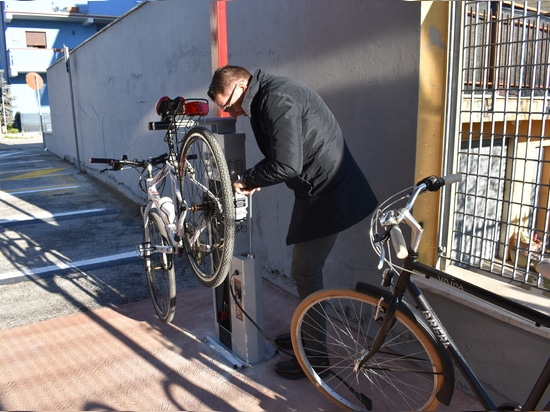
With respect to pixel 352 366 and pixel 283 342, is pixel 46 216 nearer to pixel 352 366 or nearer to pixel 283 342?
pixel 283 342

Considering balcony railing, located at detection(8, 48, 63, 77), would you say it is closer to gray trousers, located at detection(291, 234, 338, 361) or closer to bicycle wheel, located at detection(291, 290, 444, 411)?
gray trousers, located at detection(291, 234, 338, 361)

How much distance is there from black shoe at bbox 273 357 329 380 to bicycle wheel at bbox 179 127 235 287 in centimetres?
69

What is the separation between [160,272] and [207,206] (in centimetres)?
127

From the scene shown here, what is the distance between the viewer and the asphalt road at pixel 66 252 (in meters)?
4.27

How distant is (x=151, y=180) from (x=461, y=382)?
2.46 meters

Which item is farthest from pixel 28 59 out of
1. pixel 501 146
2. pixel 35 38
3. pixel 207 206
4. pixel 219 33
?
pixel 501 146

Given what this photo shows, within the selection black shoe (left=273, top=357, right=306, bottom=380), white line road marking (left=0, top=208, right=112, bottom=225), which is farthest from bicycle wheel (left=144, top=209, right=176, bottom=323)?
white line road marking (left=0, top=208, right=112, bottom=225)

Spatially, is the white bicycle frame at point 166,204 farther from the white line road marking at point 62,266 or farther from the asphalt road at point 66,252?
the white line road marking at point 62,266

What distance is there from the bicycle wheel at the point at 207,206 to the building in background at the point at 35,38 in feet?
87.8

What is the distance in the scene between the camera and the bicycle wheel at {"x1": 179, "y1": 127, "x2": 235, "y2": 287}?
2.58 meters

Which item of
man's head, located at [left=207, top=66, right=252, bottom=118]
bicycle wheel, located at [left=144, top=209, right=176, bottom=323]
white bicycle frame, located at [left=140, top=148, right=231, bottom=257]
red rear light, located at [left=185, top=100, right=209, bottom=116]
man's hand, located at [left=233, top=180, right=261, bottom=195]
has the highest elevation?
man's head, located at [left=207, top=66, right=252, bottom=118]

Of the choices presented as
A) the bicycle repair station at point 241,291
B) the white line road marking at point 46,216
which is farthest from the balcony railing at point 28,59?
the bicycle repair station at point 241,291

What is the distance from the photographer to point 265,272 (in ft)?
15.1

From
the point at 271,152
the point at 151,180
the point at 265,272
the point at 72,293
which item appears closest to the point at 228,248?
the point at 271,152
